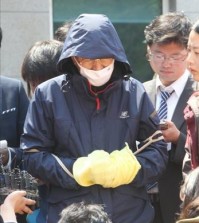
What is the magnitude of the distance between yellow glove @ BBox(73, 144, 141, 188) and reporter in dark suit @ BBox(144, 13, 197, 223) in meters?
0.62

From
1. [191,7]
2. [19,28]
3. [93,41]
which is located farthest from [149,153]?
[191,7]

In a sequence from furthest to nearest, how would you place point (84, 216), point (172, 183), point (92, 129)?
point (172, 183) → point (92, 129) → point (84, 216)

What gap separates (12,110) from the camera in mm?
5234

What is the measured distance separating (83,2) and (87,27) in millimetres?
4113

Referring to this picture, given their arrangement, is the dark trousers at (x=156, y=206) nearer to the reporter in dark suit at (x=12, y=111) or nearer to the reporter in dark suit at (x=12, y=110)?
the reporter in dark suit at (x=12, y=111)

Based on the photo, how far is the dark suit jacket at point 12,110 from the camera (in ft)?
17.1

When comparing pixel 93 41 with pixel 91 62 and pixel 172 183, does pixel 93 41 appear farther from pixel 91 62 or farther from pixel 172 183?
pixel 172 183

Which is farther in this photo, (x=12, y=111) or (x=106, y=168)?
(x=12, y=111)

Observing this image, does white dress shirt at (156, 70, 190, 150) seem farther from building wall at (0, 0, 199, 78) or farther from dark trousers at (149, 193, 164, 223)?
building wall at (0, 0, 199, 78)

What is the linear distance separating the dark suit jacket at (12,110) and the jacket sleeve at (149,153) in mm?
889

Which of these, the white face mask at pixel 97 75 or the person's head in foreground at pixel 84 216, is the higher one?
the white face mask at pixel 97 75

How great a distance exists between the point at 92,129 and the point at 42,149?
1.01 feet

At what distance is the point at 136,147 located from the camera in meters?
4.79

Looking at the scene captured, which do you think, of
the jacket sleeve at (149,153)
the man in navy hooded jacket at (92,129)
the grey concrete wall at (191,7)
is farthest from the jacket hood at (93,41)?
the grey concrete wall at (191,7)
